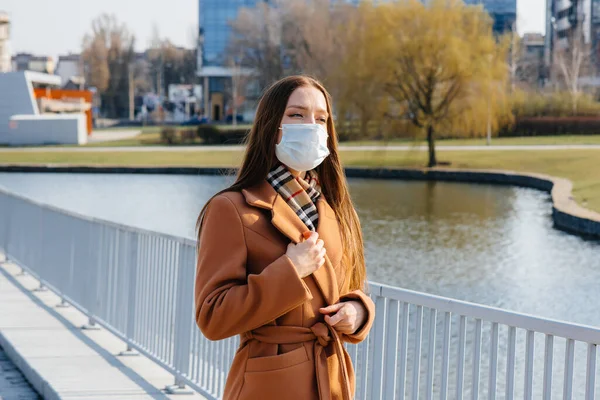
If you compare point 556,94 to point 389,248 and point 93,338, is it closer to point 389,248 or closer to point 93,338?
point 389,248

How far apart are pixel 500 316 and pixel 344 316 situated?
32.1 inches

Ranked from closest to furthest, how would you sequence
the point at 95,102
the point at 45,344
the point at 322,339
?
the point at 322,339 → the point at 45,344 → the point at 95,102

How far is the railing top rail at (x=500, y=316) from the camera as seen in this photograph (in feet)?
11.5

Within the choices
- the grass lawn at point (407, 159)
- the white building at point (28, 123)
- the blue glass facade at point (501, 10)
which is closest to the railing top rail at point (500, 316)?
the grass lawn at point (407, 159)

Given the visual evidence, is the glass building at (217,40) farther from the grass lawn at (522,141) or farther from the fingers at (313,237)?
the fingers at (313,237)

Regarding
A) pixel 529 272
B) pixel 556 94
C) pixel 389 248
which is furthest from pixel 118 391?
pixel 556 94

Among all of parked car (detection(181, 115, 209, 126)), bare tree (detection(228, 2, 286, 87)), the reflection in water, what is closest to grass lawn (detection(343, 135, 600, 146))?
the reflection in water

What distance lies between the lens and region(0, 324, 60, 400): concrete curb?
6.90 metres

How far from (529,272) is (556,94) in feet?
202

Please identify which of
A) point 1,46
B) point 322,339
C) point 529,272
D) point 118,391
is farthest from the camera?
point 1,46

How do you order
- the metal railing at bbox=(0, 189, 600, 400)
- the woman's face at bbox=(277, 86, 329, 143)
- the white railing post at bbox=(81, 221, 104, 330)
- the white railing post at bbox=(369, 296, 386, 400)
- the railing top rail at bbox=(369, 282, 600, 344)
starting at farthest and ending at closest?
the white railing post at bbox=(81, 221, 104, 330), the white railing post at bbox=(369, 296, 386, 400), the metal railing at bbox=(0, 189, 600, 400), the railing top rail at bbox=(369, 282, 600, 344), the woman's face at bbox=(277, 86, 329, 143)

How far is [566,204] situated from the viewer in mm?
33219

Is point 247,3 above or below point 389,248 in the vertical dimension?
above

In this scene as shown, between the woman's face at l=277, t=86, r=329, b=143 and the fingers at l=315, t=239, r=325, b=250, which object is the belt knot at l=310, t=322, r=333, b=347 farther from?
the woman's face at l=277, t=86, r=329, b=143
